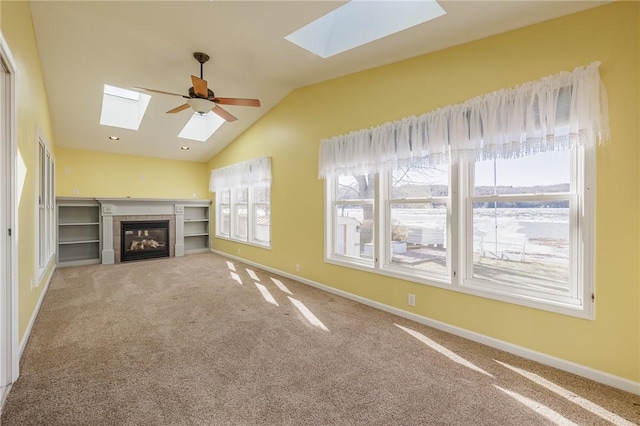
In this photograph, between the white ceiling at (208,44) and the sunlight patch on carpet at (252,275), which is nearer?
the white ceiling at (208,44)

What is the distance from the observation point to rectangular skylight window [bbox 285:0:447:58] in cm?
254

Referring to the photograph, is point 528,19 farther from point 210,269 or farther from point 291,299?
point 210,269

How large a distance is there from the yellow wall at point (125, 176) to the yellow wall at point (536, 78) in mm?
4900

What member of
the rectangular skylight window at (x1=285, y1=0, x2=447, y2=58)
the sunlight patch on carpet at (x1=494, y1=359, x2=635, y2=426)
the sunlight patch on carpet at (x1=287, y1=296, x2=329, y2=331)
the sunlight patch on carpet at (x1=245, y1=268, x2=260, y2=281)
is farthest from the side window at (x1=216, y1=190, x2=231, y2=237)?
the sunlight patch on carpet at (x1=494, y1=359, x2=635, y2=426)

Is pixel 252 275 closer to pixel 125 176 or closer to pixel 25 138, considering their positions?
pixel 25 138

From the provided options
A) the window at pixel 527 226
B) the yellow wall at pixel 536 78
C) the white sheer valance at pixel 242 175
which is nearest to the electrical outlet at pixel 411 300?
the yellow wall at pixel 536 78

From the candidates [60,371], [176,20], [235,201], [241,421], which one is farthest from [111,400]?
[235,201]

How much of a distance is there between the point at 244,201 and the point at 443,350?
16.6ft

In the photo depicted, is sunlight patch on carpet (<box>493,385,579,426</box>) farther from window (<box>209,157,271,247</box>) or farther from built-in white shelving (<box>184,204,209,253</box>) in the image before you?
built-in white shelving (<box>184,204,209,253</box>)

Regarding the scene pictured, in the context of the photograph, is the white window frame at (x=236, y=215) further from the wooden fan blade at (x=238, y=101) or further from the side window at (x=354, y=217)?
the wooden fan blade at (x=238, y=101)

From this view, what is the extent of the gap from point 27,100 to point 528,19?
453cm

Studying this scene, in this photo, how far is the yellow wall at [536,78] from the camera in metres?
1.98

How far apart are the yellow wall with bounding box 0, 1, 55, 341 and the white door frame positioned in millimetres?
194

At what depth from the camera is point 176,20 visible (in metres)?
2.80
